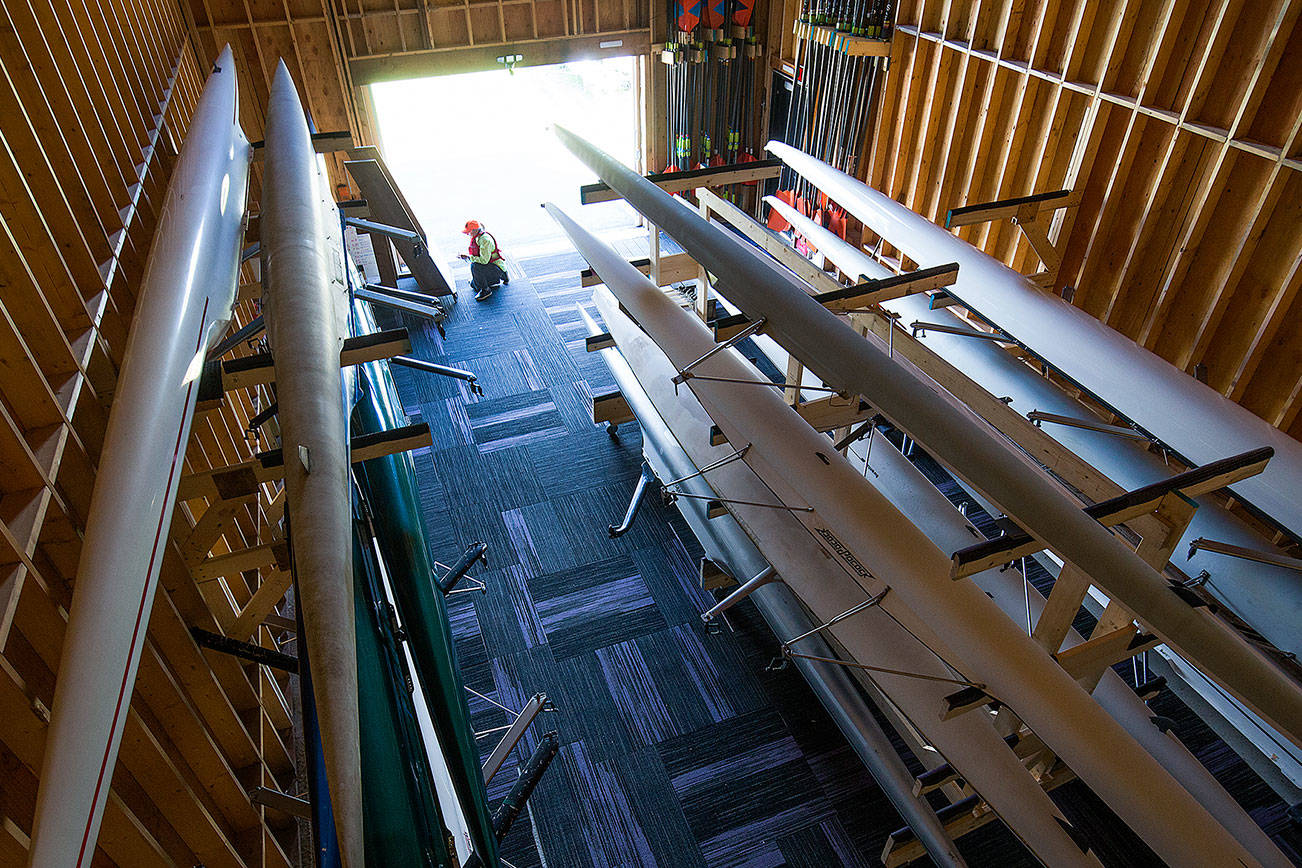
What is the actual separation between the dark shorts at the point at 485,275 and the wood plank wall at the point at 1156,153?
141 inches

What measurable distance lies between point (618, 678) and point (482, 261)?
4.16m

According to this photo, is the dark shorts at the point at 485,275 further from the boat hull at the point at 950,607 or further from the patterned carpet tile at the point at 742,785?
the patterned carpet tile at the point at 742,785

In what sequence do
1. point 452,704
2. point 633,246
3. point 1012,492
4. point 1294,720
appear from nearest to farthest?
point 1294,720, point 1012,492, point 452,704, point 633,246

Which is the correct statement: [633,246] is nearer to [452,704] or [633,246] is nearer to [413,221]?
[413,221]

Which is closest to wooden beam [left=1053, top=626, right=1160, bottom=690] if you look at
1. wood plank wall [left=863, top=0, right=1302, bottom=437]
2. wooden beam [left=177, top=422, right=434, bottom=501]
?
wooden beam [left=177, top=422, right=434, bottom=501]

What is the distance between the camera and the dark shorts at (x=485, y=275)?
6.32m

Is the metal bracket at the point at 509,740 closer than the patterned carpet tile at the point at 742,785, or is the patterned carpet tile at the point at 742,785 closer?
the metal bracket at the point at 509,740

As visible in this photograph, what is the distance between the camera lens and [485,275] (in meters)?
6.34

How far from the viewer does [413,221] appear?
19.4 feet

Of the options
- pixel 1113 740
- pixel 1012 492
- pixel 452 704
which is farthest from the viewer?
pixel 452 704

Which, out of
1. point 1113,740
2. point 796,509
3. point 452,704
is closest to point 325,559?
point 452,704

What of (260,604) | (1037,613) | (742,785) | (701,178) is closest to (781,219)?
(701,178)

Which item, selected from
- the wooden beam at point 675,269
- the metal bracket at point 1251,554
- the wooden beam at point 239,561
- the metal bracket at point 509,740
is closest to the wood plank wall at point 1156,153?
the metal bracket at point 1251,554

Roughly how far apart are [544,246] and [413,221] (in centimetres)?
156
